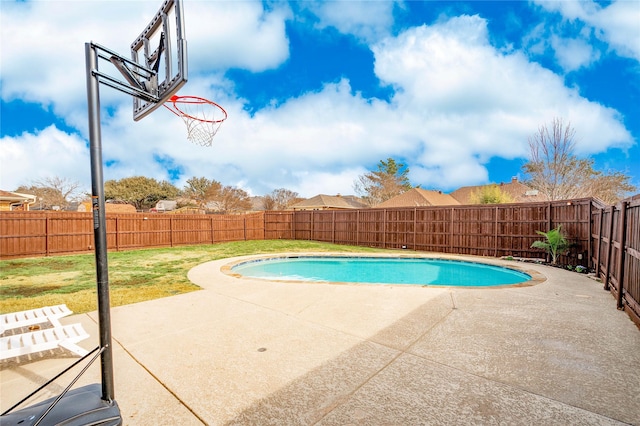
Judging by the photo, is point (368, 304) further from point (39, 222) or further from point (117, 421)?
point (39, 222)

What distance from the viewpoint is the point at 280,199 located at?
41375mm

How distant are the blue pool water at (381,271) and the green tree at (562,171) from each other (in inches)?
463

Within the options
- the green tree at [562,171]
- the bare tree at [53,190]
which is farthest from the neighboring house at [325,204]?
the bare tree at [53,190]

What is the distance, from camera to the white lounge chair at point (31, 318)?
10.3 ft

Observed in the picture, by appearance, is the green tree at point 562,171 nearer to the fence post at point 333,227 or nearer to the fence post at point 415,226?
the fence post at point 415,226

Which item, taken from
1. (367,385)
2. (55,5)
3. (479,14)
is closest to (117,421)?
(367,385)

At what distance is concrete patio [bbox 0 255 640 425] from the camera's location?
198 centimetres

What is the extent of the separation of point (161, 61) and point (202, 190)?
37700 mm

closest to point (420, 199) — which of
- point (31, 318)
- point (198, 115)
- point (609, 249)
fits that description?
point (609, 249)

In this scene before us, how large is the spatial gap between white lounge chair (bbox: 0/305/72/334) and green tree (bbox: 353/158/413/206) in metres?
33.3

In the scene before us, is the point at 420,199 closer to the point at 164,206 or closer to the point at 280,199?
the point at 280,199

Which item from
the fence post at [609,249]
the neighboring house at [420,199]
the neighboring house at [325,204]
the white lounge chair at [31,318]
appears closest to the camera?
Result: the white lounge chair at [31,318]

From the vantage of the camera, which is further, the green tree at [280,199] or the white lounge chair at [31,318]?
the green tree at [280,199]

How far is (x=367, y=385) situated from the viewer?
7.47ft
